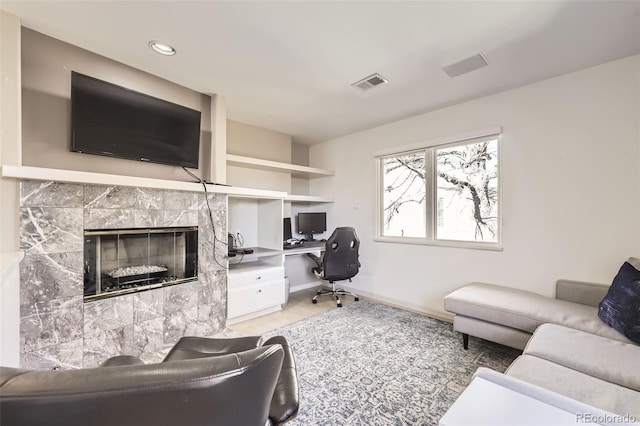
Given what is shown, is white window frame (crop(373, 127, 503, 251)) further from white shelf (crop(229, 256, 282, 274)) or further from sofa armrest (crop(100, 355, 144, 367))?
sofa armrest (crop(100, 355, 144, 367))

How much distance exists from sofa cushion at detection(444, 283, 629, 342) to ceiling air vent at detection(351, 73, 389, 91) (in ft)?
7.15

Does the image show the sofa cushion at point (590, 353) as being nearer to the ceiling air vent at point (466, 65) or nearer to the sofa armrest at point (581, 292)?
the sofa armrest at point (581, 292)

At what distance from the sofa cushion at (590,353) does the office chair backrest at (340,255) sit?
2.13 metres

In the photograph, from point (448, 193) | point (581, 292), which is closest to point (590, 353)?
point (581, 292)

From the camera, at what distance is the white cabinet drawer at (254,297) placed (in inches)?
113

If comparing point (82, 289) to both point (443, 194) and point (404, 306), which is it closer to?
point (404, 306)

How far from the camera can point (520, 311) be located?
80.2 inches

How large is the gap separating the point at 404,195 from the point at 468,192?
83 centimetres

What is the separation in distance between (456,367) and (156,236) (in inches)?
113

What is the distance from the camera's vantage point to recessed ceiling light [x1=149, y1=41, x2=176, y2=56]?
2.01 meters

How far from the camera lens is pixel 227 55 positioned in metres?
2.14

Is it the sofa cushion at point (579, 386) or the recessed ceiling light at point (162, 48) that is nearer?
the sofa cushion at point (579, 386)

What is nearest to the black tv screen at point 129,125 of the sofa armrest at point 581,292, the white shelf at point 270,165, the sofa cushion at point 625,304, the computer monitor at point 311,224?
the white shelf at point 270,165

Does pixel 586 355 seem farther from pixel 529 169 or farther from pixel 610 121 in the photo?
pixel 610 121
